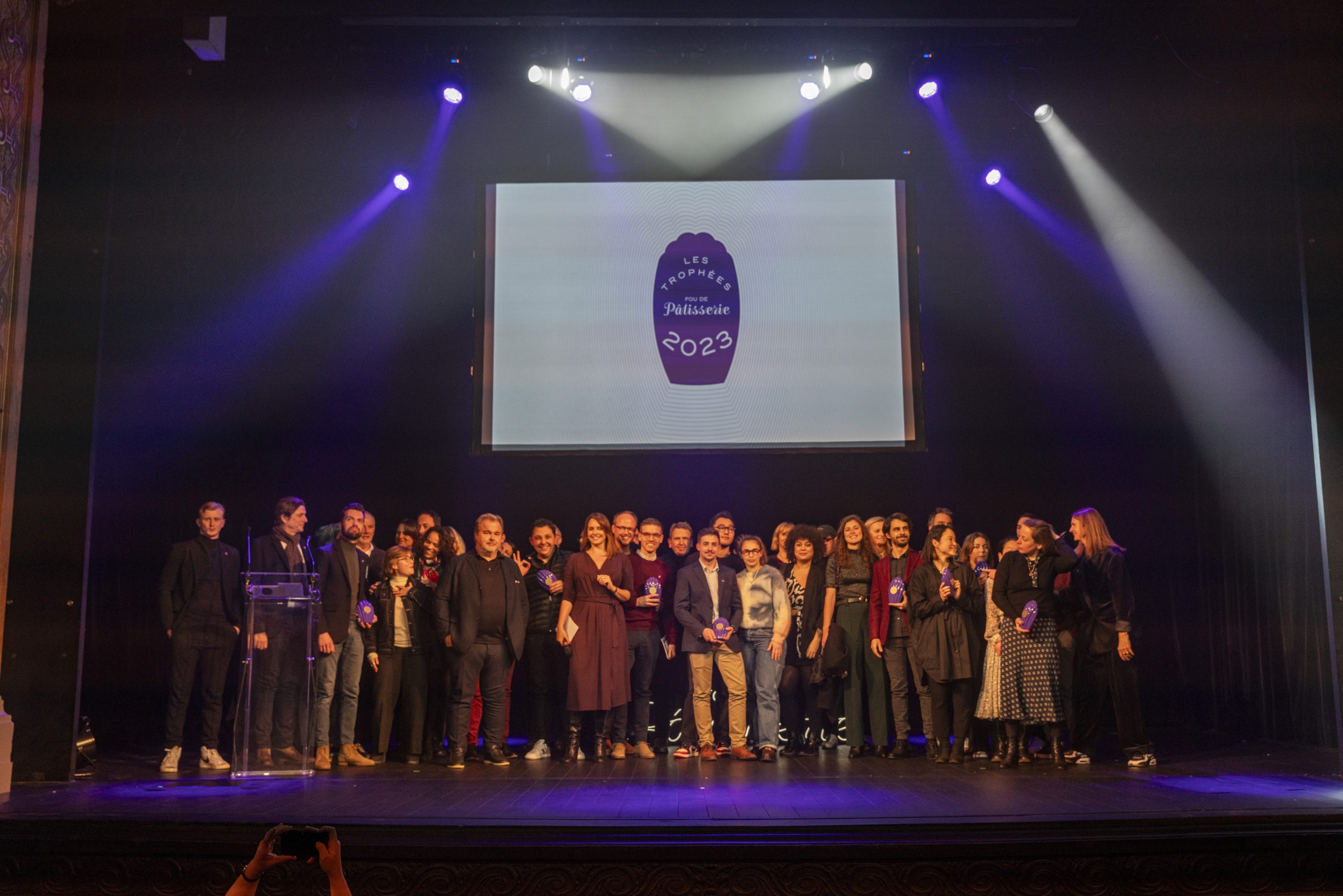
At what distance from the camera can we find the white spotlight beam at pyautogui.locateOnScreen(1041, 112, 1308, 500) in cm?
781

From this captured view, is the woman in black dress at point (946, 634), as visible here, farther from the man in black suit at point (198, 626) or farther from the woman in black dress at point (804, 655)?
the man in black suit at point (198, 626)

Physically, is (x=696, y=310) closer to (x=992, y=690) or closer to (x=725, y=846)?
(x=992, y=690)

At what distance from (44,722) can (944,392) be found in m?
6.72

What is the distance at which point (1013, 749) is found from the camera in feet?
19.7

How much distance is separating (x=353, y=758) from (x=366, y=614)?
0.88 m

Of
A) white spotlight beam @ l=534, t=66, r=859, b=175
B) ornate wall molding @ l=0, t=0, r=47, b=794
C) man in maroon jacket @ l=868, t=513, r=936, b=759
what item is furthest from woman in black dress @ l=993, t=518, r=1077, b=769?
ornate wall molding @ l=0, t=0, r=47, b=794

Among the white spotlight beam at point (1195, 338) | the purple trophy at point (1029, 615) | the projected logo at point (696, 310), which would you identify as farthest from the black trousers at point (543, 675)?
the white spotlight beam at point (1195, 338)

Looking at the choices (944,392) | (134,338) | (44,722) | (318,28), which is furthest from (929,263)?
(44,722)

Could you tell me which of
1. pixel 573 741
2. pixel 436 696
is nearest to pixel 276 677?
pixel 436 696

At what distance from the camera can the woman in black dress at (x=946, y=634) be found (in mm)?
6246

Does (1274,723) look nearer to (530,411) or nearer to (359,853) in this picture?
(530,411)

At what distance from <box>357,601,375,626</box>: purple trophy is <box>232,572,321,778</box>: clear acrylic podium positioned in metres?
0.54

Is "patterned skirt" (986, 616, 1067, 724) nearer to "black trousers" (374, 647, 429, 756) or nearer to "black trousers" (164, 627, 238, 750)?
"black trousers" (374, 647, 429, 756)

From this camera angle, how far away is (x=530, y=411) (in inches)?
318
